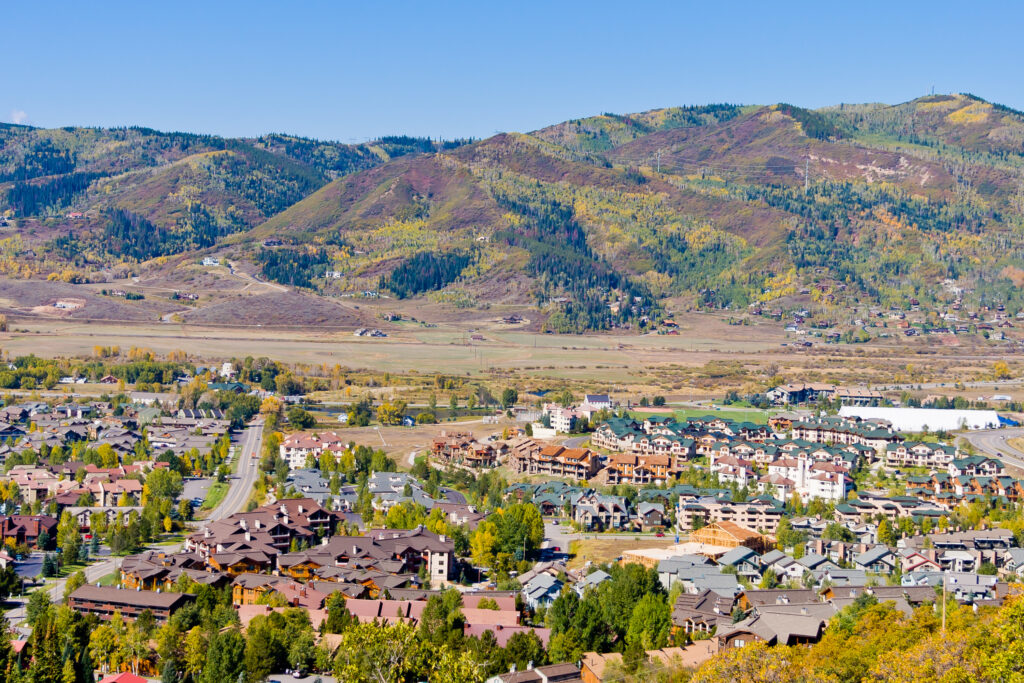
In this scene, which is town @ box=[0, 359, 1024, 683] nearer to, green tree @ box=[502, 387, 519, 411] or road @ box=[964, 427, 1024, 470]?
road @ box=[964, 427, 1024, 470]

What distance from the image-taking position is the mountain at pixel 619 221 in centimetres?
Answer: 13125

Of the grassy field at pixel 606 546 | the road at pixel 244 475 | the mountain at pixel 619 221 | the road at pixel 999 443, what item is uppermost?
the mountain at pixel 619 221

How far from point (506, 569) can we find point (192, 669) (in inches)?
402

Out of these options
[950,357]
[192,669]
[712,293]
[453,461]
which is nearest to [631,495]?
[453,461]

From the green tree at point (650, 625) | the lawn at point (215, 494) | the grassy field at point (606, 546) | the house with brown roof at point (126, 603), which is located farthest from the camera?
the lawn at point (215, 494)

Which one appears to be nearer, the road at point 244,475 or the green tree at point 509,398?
the road at point 244,475

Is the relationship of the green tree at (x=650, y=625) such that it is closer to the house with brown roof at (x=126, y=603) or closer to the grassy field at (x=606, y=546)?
the grassy field at (x=606, y=546)

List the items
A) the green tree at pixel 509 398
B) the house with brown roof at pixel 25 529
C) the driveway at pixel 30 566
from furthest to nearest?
the green tree at pixel 509 398 → the house with brown roof at pixel 25 529 → the driveway at pixel 30 566

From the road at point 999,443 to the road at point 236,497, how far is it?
30625 mm

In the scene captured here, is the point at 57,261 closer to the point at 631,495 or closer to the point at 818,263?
the point at 818,263

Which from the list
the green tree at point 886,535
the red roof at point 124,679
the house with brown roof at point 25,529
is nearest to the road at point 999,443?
the green tree at point 886,535

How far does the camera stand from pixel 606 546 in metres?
36.9

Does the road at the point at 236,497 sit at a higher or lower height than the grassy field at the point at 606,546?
higher

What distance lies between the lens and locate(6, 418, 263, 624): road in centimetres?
3067
